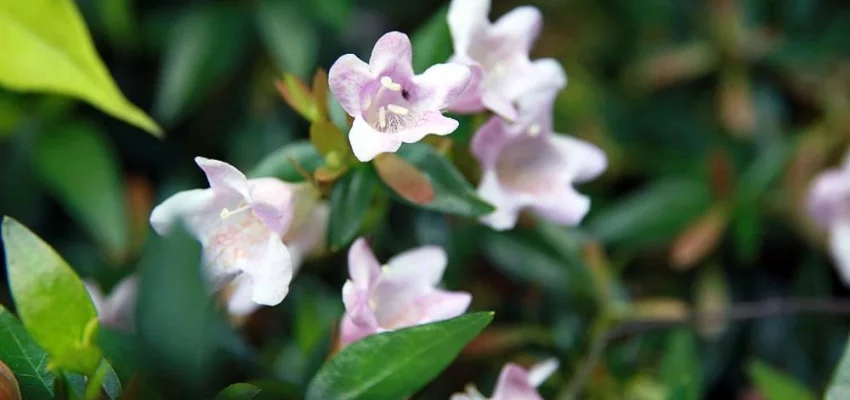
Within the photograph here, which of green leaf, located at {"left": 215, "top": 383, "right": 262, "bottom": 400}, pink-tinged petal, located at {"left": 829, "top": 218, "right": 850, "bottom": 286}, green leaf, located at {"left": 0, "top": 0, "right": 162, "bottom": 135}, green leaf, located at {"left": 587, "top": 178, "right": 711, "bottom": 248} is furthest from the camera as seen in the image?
green leaf, located at {"left": 587, "top": 178, "right": 711, "bottom": 248}

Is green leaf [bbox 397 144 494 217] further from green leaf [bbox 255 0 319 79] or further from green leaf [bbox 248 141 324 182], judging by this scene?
green leaf [bbox 255 0 319 79]

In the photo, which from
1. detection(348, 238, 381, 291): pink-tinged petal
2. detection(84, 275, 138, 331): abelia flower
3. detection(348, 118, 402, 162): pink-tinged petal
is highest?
detection(348, 118, 402, 162): pink-tinged petal

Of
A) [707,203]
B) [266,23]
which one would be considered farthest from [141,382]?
[707,203]

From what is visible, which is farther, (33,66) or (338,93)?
(33,66)

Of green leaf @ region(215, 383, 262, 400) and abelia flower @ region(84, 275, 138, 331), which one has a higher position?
green leaf @ region(215, 383, 262, 400)

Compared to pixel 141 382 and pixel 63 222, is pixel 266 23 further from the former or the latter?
pixel 141 382

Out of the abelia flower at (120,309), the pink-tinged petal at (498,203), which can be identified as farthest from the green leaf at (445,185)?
the abelia flower at (120,309)

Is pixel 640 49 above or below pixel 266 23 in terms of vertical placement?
below

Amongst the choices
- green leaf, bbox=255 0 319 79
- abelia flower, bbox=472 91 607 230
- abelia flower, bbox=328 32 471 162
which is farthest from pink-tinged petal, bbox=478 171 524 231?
green leaf, bbox=255 0 319 79
